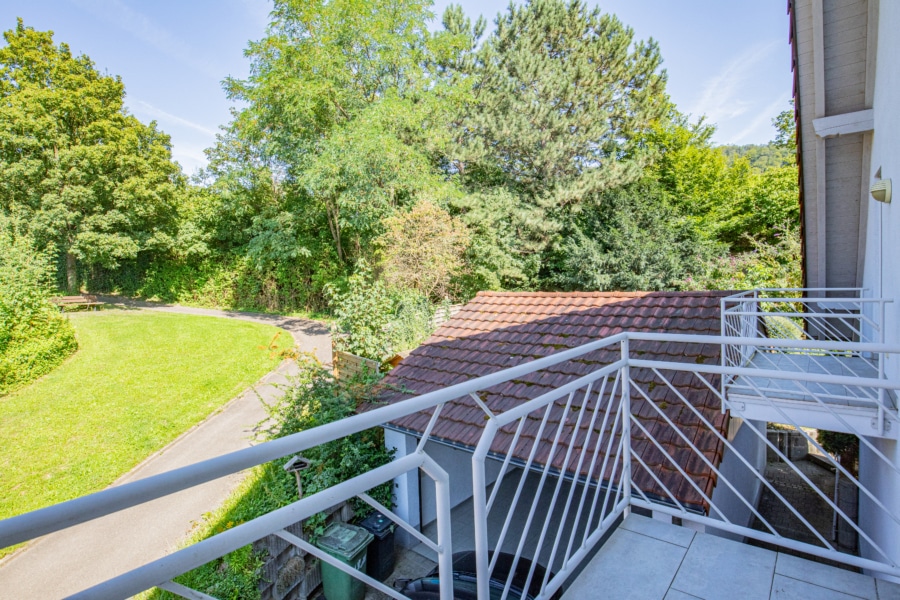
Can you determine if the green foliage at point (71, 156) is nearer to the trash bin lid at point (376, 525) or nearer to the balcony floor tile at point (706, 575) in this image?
the trash bin lid at point (376, 525)

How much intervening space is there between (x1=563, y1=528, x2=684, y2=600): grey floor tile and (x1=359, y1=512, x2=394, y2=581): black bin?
3.30 metres

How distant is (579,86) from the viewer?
52.8 ft

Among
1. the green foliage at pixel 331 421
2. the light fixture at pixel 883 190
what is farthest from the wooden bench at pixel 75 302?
the light fixture at pixel 883 190

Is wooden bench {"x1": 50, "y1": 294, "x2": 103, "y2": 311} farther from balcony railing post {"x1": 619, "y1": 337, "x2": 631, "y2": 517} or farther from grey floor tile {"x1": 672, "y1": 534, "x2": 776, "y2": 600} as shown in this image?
grey floor tile {"x1": 672, "y1": 534, "x2": 776, "y2": 600}

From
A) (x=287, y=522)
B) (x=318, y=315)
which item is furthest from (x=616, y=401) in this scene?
(x=318, y=315)

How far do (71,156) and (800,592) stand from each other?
21544mm

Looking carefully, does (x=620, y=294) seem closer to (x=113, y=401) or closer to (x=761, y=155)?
(x=113, y=401)

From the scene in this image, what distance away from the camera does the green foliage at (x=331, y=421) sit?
5.12 meters

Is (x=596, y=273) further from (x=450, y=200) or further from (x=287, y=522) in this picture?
(x=287, y=522)

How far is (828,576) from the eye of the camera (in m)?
1.84

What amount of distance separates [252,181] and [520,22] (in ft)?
38.5

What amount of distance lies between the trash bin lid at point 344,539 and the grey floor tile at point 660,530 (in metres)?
3.10

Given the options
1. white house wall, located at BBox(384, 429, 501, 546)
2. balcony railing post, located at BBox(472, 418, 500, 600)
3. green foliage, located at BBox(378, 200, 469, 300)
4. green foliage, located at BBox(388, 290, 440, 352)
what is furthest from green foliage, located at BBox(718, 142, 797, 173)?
balcony railing post, located at BBox(472, 418, 500, 600)

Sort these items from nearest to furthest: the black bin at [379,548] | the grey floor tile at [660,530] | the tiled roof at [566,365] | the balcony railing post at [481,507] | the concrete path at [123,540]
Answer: the balcony railing post at [481,507], the grey floor tile at [660,530], the tiled roof at [566,365], the black bin at [379,548], the concrete path at [123,540]
